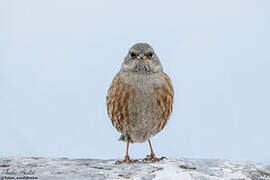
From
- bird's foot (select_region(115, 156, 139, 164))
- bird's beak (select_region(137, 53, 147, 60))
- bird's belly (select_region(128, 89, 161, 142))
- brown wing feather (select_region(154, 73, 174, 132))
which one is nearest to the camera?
bird's foot (select_region(115, 156, 139, 164))

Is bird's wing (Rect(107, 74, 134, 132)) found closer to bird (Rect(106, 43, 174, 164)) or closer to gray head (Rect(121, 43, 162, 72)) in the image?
bird (Rect(106, 43, 174, 164))

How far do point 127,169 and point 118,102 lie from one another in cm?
156

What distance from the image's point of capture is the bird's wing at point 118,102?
24.6 ft

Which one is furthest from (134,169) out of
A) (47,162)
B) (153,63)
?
(153,63)

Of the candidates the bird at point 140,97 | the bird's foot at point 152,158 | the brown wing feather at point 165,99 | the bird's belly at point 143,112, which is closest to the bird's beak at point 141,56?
the bird at point 140,97

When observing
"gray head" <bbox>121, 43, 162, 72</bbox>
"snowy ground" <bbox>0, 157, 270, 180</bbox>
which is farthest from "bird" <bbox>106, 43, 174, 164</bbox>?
"snowy ground" <bbox>0, 157, 270, 180</bbox>

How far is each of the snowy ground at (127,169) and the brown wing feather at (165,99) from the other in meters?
0.95

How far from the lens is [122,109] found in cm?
754

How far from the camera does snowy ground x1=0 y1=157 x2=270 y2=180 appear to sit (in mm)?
5891

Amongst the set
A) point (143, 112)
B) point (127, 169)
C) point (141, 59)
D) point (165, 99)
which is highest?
point (141, 59)

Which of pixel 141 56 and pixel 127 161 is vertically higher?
pixel 141 56

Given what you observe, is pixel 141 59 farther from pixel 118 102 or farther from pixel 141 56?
pixel 118 102

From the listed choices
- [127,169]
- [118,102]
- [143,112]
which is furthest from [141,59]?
[127,169]

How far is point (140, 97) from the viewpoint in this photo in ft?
24.4
